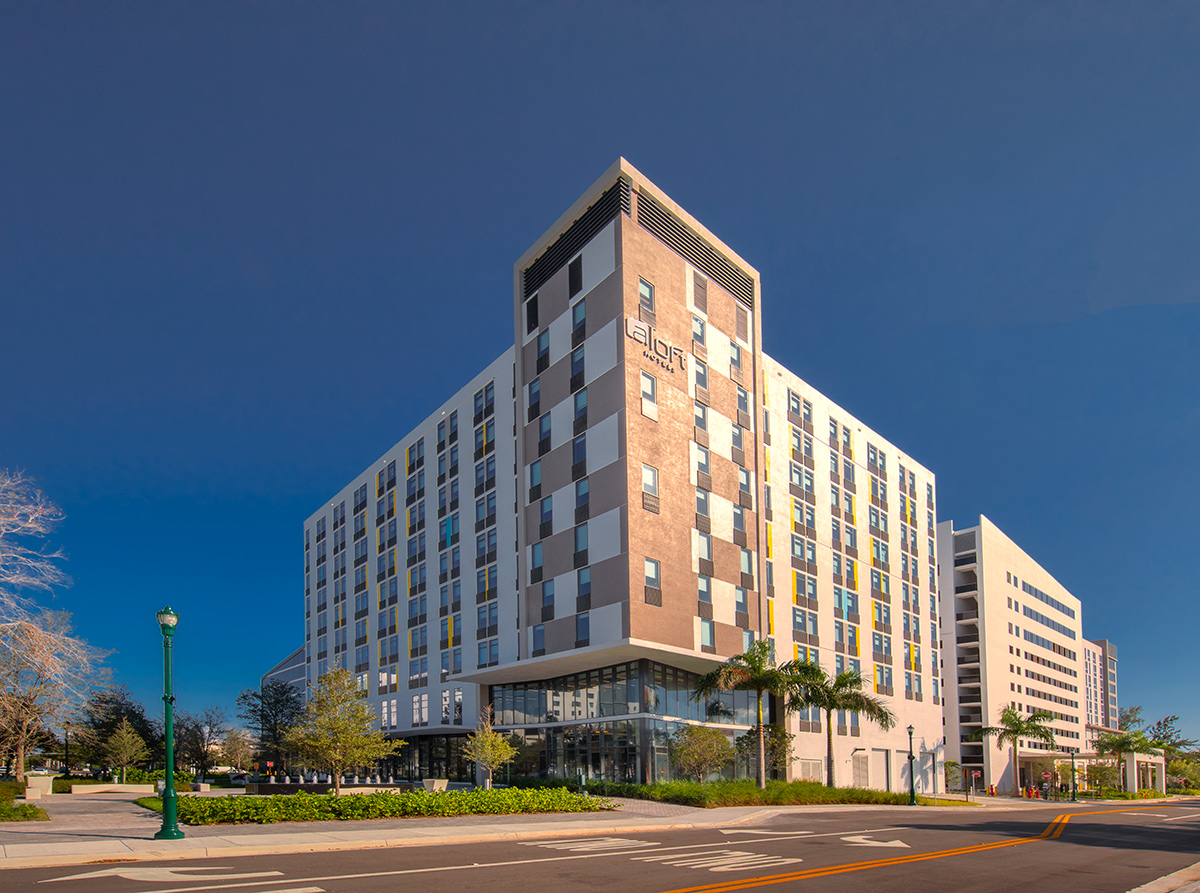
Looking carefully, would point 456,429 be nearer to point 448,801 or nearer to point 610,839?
point 448,801

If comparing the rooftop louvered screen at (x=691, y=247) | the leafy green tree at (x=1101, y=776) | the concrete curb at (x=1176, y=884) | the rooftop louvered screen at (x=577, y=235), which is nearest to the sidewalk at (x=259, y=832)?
the concrete curb at (x=1176, y=884)

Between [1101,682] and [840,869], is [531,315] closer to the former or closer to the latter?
[840,869]

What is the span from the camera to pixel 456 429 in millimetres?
64875

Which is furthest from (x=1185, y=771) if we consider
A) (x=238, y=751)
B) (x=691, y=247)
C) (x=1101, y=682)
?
(x=238, y=751)

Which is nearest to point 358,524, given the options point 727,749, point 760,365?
point 760,365

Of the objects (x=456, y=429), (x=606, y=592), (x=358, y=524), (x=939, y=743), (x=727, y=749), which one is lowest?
(x=939, y=743)

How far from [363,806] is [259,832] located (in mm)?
4283

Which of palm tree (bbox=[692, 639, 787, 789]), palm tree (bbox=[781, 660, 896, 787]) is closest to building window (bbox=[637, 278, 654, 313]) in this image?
palm tree (bbox=[692, 639, 787, 789])

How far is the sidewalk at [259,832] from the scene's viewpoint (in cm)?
1731

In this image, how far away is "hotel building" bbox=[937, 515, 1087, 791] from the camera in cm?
9406

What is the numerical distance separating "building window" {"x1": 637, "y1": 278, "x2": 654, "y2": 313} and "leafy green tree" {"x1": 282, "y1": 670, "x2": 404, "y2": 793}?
972 inches

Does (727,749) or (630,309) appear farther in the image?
(630,309)

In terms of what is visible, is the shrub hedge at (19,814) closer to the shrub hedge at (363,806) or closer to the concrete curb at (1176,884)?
the shrub hedge at (363,806)

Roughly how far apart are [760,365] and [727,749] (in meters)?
24.9
